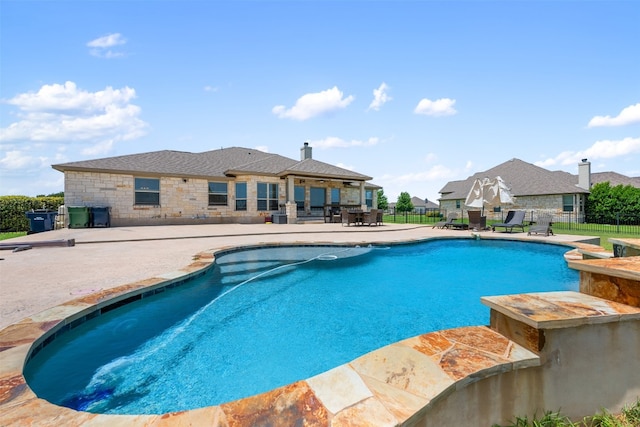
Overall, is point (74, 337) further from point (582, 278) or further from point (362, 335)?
point (582, 278)

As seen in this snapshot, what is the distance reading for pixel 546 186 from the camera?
24719 mm

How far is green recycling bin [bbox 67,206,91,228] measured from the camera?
14.1 meters

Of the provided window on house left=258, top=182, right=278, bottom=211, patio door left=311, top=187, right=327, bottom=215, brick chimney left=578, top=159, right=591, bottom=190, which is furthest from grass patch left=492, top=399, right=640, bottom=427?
brick chimney left=578, top=159, right=591, bottom=190

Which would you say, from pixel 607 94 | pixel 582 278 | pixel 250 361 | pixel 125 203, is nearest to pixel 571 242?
pixel 607 94

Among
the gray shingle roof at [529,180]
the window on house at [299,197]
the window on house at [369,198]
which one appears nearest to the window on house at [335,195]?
the window on house at [299,197]

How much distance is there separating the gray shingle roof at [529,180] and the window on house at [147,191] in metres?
29.5

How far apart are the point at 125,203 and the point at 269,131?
9.77 metres

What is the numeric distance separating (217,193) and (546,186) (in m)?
28.0

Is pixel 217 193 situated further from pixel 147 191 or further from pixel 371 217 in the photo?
pixel 371 217

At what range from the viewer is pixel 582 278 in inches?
91.4

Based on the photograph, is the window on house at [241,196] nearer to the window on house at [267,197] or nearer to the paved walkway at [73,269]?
the window on house at [267,197]

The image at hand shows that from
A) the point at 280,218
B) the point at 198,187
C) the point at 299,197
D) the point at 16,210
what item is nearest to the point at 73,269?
the point at 280,218

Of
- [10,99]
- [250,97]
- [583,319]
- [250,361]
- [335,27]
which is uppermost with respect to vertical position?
[335,27]

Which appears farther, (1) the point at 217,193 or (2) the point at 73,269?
(1) the point at 217,193
